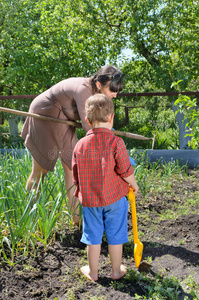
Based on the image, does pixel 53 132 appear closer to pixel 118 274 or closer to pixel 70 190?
pixel 70 190

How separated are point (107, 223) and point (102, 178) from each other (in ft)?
1.03

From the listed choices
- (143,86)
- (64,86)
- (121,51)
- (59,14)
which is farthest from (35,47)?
(64,86)

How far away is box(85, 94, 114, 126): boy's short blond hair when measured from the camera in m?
1.85

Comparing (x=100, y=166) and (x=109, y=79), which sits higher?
(x=109, y=79)

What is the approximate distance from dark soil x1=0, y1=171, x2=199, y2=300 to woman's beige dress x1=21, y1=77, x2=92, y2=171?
629 millimetres

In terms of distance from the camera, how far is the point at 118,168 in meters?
1.93

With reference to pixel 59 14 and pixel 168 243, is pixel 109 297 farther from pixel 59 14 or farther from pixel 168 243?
pixel 59 14

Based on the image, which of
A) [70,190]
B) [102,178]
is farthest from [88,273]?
[70,190]

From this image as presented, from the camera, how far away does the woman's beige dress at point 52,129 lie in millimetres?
2551

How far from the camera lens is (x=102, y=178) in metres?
1.90

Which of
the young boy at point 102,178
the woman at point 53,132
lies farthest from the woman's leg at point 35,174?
the young boy at point 102,178

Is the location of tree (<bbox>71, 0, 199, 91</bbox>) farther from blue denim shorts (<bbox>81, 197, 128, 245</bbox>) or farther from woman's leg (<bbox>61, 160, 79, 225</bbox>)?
blue denim shorts (<bbox>81, 197, 128, 245</bbox>)

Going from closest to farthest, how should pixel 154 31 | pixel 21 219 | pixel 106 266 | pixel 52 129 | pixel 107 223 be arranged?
pixel 107 223 < pixel 21 219 < pixel 106 266 < pixel 52 129 < pixel 154 31

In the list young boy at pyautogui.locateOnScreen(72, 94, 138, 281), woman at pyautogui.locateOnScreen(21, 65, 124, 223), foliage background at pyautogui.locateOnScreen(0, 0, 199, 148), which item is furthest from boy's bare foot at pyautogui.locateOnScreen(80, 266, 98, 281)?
foliage background at pyautogui.locateOnScreen(0, 0, 199, 148)
